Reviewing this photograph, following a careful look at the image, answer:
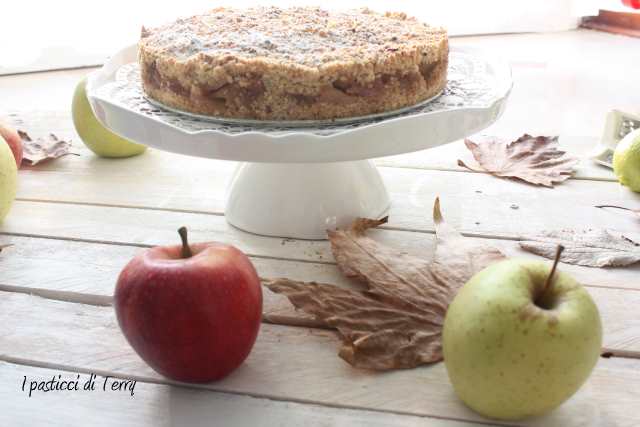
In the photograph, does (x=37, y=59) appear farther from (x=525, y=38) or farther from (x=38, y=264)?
(x=525, y=38)

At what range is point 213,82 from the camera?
1.00 metres

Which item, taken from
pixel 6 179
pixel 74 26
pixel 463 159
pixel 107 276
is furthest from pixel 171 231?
pixel 74 26

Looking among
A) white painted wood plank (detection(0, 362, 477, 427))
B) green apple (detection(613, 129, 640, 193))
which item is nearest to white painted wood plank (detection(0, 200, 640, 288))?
green apple (detection(613, 129, 640, 193))

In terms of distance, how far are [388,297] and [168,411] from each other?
0.96 ft

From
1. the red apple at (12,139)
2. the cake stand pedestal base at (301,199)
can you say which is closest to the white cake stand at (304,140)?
the cake stand pedestal base at (301,199)

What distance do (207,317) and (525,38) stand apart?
239 centimetres

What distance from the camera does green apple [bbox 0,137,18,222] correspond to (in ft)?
3.84

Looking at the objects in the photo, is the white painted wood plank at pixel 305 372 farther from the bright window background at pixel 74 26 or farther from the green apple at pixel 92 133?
the bright window background at pixel 74 26

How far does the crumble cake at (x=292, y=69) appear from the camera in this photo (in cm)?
99

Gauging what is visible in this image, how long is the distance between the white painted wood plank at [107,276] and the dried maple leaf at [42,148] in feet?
1.19

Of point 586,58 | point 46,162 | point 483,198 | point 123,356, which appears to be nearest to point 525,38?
point 586,58

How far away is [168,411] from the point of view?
767mm

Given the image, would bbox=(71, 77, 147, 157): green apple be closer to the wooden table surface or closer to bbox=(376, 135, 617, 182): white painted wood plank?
the wooden table surface

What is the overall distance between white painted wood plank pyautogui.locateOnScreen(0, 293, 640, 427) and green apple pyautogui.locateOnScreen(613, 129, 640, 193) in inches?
21.3
